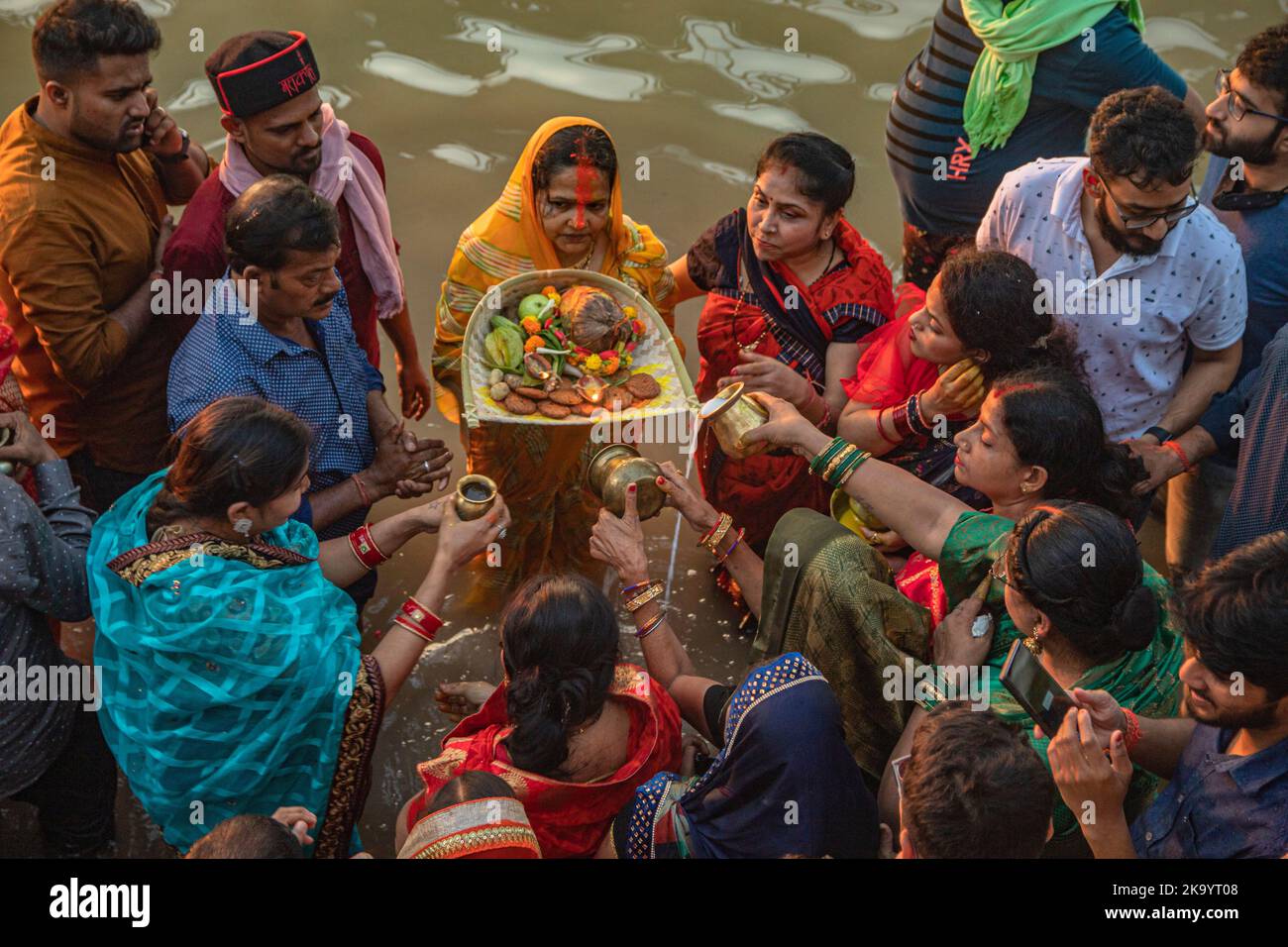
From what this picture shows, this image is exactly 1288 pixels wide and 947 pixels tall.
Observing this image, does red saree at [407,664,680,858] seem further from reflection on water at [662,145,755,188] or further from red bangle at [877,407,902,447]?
reflection on water at [662,145,755,188]

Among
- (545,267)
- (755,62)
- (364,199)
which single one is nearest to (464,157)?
(755,62)

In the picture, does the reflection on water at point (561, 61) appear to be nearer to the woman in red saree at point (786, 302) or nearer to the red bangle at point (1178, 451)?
the woman in red saree at point (786, 302)

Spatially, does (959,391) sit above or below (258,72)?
below

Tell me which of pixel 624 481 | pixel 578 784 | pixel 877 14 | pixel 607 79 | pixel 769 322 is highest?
pixel 877 14

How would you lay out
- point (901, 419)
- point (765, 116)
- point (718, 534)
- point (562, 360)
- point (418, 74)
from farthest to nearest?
point (418, 74), point (765, 116), point (562, 360), point (901, 419), point (718, 534)

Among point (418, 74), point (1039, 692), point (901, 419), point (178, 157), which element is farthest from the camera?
point (418, 74)

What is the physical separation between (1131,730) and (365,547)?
7.00 ft

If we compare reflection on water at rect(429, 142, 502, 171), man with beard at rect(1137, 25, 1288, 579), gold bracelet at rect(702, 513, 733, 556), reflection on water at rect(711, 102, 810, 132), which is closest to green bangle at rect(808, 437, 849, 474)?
gold bracelet at rect(702, 513, 733, 556)

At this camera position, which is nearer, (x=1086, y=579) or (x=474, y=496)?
(x=1086, y=579)

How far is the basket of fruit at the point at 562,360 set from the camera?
392cm

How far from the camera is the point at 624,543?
3516 millimetres

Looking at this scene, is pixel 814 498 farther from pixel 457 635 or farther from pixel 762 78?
pixel 762 78

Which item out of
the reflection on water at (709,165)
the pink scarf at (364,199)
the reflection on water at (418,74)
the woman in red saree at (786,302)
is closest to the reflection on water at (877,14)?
the reflection on water at (709,165)

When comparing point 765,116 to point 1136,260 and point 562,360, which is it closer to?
point 562,360
